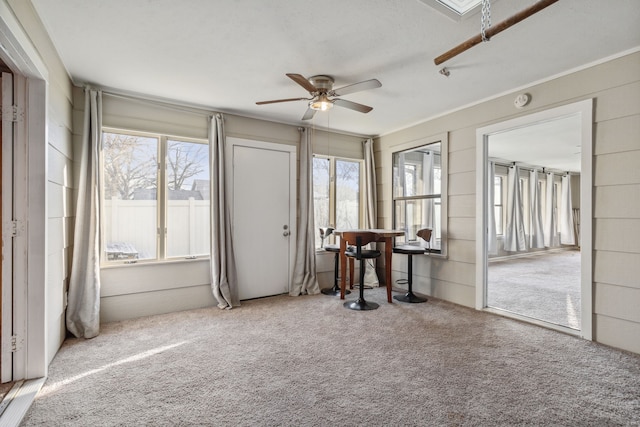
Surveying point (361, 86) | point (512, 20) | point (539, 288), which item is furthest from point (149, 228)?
point (539, 288)

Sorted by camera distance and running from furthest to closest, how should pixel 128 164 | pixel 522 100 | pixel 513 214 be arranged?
pixel 513 214, pixel 128 164, pixel 522 100

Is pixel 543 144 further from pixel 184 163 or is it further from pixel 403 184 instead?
pixel 184 163

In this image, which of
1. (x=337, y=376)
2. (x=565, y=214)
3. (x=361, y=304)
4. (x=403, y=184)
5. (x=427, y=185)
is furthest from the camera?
(x=565, y=214)

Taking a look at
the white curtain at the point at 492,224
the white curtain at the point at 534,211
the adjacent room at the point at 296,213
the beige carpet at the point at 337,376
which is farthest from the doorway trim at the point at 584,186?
the white curtain at the point at 534,211

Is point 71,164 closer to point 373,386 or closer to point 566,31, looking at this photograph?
point 373,386

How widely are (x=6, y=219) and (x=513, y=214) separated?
9.07m

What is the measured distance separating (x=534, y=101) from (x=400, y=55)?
5.38ft

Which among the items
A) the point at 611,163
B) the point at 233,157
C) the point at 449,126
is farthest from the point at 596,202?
the point at 233,157

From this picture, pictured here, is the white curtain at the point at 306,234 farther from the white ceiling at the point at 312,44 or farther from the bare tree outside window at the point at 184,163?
the bare tree outside window at the point at 184,163

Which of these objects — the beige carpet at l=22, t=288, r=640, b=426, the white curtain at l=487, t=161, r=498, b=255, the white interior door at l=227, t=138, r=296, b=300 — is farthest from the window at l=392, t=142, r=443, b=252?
the white curtain at l=487, t=161, r=498, b=255

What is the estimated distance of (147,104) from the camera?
3.69 metres

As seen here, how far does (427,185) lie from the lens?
15.2 ft

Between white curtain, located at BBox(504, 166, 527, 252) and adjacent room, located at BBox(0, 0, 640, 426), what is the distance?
3031 mm

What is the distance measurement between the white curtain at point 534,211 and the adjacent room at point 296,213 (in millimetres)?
3870
